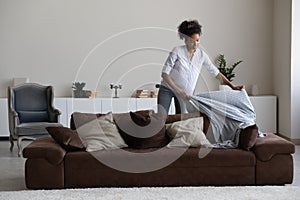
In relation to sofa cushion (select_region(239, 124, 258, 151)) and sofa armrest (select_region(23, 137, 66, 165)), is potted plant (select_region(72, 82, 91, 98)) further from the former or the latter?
sofa cushion (select_region(239, 124, 258, 151))

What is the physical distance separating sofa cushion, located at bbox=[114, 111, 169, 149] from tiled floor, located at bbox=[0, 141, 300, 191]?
1.05 m

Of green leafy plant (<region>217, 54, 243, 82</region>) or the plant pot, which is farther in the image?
green leafy plant (<region>217, 54, 243, 82</region>)

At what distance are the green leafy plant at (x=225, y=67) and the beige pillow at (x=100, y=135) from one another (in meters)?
3.21

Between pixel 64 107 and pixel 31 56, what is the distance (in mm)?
1019

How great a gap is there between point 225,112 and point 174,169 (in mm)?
824

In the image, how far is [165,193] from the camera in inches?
140

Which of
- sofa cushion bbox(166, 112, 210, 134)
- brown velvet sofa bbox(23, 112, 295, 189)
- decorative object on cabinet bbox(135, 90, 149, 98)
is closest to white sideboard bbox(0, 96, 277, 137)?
decorative object on cabinet bbox(135, 90, 149, 98)

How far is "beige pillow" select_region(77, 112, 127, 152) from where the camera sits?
3947 mm

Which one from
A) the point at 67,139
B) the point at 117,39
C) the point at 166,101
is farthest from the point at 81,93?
the point at 67,139

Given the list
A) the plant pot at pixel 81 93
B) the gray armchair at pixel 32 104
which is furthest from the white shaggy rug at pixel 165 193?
the plant pot at pixel 81 93

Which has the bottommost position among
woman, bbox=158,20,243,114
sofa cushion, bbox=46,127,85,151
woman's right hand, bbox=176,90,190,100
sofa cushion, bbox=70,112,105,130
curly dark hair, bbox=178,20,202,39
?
sofa cushion, bbox=46,127,85,151

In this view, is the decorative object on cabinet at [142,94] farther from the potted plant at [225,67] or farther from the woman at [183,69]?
the woman at [183,69]

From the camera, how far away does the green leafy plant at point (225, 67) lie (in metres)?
6.97

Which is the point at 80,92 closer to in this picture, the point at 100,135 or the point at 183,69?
the point at 183,69
